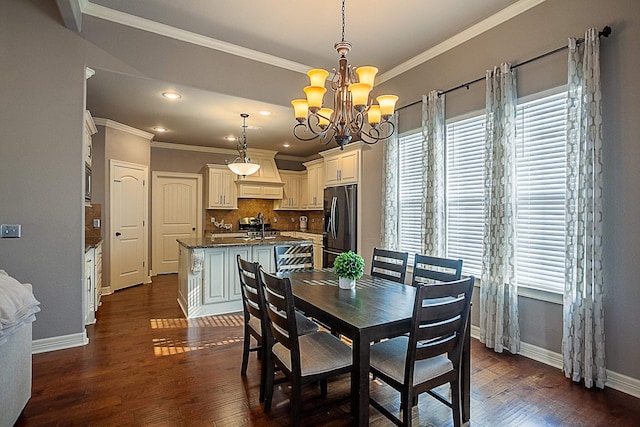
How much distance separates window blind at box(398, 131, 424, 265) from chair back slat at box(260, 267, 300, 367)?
2.64 metres

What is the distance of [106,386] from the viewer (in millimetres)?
2422

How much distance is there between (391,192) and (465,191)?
41.3 inches

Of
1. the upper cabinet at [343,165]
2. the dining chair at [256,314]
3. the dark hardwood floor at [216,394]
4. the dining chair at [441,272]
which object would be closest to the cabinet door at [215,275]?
the dark hardwood floor at [216,394]

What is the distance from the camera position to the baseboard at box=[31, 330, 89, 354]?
9.80 ft

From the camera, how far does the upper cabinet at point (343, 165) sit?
516 cm

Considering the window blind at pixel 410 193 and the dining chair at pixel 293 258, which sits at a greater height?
the window blind at pixel 410 193

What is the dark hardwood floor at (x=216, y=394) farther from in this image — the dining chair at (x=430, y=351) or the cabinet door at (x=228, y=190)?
the cabinet door at (x=228, y=190)

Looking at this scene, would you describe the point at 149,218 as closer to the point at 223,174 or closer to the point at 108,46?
the point at 223,174

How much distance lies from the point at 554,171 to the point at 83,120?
14.1 ft

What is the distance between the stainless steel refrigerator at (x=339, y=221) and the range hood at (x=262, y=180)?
2044 millimetres

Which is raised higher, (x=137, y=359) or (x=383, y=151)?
(x=383, y=151)

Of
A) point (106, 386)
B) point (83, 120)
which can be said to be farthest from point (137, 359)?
point (83, 120)

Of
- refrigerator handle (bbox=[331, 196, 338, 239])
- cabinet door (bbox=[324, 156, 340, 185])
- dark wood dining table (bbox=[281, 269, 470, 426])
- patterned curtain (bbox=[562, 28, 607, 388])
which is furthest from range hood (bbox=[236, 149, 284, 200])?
patterned curtain (bbox=[562, 28, 607, 388])

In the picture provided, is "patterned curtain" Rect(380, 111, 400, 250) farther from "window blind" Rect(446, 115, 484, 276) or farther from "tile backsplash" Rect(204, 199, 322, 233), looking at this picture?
"tile backsplash" Rect(204, 199, 322, 233)
